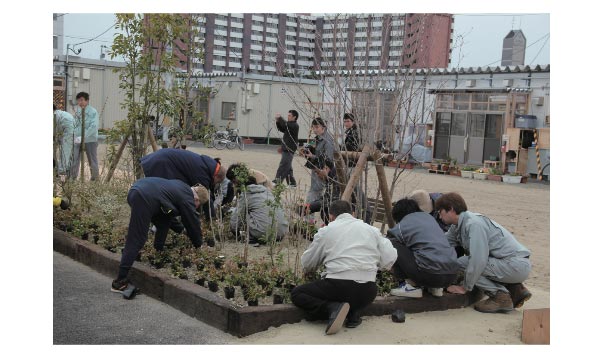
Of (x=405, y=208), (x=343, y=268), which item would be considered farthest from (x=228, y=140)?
(x=343, y=268)

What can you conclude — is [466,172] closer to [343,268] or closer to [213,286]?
[213,286]

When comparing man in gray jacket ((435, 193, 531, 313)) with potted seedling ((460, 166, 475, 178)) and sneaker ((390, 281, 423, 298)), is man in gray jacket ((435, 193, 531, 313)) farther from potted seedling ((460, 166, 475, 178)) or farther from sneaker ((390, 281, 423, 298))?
potted seedling ((460, 166, 475, 178))

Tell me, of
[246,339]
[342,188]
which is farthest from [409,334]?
[342,188]

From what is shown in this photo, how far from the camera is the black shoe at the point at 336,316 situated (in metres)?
4.89

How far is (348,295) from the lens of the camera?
16.4ft

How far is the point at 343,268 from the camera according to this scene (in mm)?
4973

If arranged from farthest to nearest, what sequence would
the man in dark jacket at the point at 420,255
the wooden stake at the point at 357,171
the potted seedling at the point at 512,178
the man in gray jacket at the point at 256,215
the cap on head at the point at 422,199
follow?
the potted seedling at the point at 512,178, the man in gray jacket at the point at 256,215, the wooden stake at the point at 357,171, the cap on head at the point at 422,199, the man in dark jacket at the point at 420,255

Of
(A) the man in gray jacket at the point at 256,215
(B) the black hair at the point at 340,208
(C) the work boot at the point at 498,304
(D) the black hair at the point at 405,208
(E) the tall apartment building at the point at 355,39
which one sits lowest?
(C) the work boot at the point at 498,304

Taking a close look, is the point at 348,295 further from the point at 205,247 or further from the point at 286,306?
the point at 205,247

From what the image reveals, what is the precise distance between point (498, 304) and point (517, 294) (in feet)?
0.66

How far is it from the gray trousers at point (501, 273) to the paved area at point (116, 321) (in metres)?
2.23

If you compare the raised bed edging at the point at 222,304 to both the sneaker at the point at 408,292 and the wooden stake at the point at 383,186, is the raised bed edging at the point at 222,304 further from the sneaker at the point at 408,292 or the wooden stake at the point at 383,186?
the wooden stake at the point at 383,186

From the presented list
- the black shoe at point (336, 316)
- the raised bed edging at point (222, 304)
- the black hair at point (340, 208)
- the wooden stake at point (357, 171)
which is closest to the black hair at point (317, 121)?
the wooden stake at point (357, 171)

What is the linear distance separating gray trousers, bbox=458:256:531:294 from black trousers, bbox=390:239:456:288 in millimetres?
312
